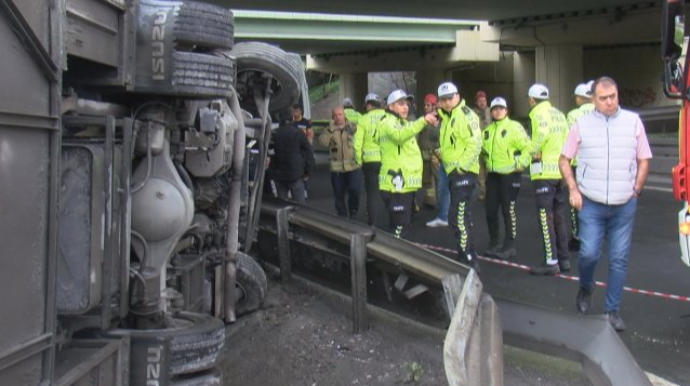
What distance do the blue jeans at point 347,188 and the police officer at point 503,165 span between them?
108 inches

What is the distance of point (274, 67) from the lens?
5562 millimetres

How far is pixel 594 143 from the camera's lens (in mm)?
6719

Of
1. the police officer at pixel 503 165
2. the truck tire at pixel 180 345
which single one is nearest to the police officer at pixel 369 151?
the police officer at pixel 503 165

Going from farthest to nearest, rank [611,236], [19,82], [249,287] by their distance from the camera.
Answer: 1. [611,236]
2. [249,287]
3. [19,82]

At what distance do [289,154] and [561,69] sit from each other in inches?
1019

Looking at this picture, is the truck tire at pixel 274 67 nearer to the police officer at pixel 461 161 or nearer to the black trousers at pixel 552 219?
the police officer at pixel 461 161

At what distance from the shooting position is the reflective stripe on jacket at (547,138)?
30.6ft

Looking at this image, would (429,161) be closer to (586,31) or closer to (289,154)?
(289,154)

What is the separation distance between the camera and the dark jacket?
1104cm

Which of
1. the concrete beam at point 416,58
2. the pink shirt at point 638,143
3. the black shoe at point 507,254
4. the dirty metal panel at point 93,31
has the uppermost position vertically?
the concrete beam at point 416,58

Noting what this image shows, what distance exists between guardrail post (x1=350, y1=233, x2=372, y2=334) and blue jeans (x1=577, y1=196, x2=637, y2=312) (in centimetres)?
205

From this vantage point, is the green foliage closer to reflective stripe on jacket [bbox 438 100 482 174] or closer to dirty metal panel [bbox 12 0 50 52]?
dirty metal panel [bbox 12 0 50 52]

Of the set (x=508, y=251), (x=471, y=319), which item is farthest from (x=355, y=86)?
(x=471, y=319)

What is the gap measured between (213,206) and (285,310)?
1.70m
